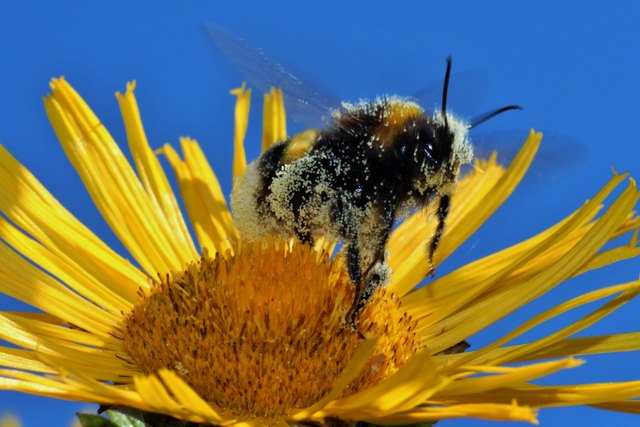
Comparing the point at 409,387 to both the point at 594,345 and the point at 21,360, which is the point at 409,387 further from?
the point at 21,360

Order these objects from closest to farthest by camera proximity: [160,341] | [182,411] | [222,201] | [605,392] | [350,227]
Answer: [182,411], [605,392], [350,227], [160,341], [222,201]

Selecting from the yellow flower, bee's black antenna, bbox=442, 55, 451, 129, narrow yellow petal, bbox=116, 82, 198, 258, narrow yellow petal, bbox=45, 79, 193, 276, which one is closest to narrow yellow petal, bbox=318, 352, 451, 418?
the yellow flower

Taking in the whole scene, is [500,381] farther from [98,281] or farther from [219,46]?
[98,281]

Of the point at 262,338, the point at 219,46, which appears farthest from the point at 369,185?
the point at 219,46

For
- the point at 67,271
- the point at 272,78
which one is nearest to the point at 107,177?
the point at 67,271

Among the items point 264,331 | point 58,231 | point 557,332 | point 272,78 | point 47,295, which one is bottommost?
point 557,332

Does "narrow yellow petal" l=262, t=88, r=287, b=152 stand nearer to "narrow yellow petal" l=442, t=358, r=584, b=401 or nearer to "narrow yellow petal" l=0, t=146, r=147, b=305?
"narrow yellow petal" l=0, t=146, r=147, b=305
